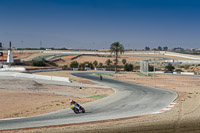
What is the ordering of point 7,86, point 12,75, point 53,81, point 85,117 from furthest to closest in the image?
point 12,75 → point 53,81 → point 7,86 → point 85,117

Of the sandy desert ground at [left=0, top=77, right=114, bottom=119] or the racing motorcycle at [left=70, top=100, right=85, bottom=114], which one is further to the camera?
the sandy desert ground at [left=0, top=77, right=114, bottom=119]

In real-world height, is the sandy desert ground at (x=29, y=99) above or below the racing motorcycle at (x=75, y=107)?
below

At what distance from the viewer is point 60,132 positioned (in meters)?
11.2

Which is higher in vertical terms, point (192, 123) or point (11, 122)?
point (192, 123)

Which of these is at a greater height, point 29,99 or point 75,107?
point 75,107

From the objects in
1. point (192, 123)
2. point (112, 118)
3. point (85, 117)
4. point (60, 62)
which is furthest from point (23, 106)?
point (60, 62)

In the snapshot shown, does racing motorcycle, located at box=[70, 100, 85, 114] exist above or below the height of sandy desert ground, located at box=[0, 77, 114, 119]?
above

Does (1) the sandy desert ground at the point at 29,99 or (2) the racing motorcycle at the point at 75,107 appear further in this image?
(1) the sandy desert ground at the point at 29,99

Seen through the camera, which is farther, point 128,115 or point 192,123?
point 128,115

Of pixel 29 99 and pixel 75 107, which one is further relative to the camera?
pixel 29 99

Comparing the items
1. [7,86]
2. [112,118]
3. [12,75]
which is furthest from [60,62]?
[112,118]

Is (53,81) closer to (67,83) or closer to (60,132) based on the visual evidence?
(67,83)

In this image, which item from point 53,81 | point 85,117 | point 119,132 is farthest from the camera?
point 53,81

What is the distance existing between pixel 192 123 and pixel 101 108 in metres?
11.4
